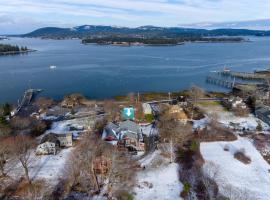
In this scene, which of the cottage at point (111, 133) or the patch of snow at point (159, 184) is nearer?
the patch of snow at point (159, 184)

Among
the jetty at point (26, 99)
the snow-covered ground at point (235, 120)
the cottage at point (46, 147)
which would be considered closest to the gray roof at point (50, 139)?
the cottage at point (46, 147)

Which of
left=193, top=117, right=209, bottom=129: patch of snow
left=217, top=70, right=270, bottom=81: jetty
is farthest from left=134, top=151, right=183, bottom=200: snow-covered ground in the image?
left=217, top=70, right=270, bottom=81: jetty

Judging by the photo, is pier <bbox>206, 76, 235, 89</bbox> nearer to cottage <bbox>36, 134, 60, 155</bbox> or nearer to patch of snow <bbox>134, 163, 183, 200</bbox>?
patch of snow <bbox>134, 163, 183, 200</bbox>

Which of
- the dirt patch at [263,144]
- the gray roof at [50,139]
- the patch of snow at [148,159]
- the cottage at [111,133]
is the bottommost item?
the dirt patch at [263,144]

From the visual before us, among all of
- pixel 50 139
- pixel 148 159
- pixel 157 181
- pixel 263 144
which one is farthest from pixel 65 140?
pixel 263 144

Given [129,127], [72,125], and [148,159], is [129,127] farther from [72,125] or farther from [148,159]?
[72,125]

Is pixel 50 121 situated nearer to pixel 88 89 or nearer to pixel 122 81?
Answer: pixel 88 89

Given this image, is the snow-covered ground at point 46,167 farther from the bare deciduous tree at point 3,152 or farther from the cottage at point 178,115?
the cottage at point 178,115
